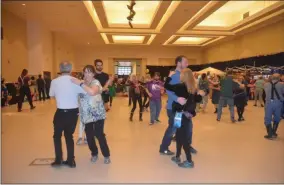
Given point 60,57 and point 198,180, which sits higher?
point 60,57

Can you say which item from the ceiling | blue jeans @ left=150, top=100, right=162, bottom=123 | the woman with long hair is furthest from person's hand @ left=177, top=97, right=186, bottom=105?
the ceiling

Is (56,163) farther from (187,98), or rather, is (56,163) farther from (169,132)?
(187,98)

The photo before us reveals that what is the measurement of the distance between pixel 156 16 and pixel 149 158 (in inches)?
350

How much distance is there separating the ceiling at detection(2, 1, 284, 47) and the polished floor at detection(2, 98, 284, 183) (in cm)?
459

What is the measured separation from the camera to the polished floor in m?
3.24

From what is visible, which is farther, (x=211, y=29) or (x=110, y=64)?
(x=110, y=64)

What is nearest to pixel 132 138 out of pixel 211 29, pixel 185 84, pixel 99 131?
pixel 99 131

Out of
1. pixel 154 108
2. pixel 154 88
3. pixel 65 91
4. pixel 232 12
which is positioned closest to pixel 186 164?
pixel 65 91

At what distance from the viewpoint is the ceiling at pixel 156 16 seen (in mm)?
10121

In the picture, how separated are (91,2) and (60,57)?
9.42 m

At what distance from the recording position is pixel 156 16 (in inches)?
466

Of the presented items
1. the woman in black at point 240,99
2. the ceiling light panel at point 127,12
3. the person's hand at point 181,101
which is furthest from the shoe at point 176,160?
the ceiling light panel at point 127,12

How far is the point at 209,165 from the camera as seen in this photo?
3.71m

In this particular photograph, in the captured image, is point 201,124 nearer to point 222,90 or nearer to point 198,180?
point 222,90
